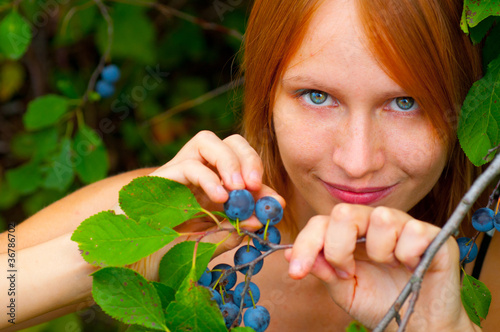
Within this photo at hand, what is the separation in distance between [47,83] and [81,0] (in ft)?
1.56

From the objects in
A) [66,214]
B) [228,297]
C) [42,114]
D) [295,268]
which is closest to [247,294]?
[228,297]

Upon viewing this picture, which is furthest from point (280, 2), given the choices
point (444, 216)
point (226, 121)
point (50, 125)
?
point (226, 121)

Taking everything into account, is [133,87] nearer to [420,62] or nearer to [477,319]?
[420,62]

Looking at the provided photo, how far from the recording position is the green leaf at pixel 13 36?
1693mm

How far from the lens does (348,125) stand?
3.02ft

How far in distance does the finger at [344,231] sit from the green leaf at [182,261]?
18cm

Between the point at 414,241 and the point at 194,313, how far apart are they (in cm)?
32

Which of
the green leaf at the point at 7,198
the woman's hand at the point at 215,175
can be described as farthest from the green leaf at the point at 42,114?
the woman's hand at the point at 215,175

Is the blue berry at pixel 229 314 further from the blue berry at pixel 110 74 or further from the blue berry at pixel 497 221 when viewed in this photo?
the blue berry at pixel 110 74

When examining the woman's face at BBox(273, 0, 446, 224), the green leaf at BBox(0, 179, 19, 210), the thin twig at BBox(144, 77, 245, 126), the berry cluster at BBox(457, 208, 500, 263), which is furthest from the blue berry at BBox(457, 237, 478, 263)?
the green leaf at BBox(0, 179, 19, 210)

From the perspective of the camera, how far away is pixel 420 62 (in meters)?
0.93

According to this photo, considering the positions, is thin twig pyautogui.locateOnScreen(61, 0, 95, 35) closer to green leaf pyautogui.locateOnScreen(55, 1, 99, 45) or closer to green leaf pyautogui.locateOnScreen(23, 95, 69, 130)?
green leaf pyautogui.locateOnScreen(55, 1, 99, 45)

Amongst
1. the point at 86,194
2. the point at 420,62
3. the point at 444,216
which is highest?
the point at 420,62

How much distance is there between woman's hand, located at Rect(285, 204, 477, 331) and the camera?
0.73m
